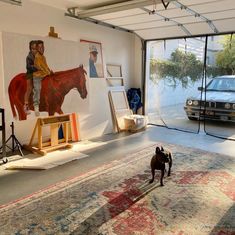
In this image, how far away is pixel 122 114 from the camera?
6270 mm

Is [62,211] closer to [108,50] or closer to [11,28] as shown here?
[11,28]

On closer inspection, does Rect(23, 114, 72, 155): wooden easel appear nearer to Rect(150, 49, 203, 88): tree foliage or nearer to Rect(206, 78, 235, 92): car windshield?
Rect(150, 49, 203, 88): tree foliage

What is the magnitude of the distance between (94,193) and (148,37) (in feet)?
15.4

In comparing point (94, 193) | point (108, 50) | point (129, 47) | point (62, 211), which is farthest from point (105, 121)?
point (62, 211)

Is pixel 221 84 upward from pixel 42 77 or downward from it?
downward

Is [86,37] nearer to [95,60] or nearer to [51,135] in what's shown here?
[95,60]

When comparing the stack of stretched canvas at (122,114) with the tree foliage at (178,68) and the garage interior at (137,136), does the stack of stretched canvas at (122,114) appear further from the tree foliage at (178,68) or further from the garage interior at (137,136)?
the tree foliage at (178,68)

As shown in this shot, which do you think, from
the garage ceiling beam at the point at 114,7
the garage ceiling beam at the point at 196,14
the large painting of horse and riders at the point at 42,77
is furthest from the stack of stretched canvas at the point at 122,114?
the garage ceiling beam at the point at 196,14

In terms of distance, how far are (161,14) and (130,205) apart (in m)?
3.60

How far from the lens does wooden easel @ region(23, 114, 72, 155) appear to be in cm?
435

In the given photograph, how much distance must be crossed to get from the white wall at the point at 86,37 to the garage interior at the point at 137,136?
19 millimetres

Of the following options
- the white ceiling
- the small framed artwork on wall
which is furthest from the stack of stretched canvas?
the white ceiling

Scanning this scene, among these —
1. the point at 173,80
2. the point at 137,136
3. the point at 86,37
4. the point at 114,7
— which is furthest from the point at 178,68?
the point at 114,7

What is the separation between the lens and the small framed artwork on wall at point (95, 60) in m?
→ 5.44
